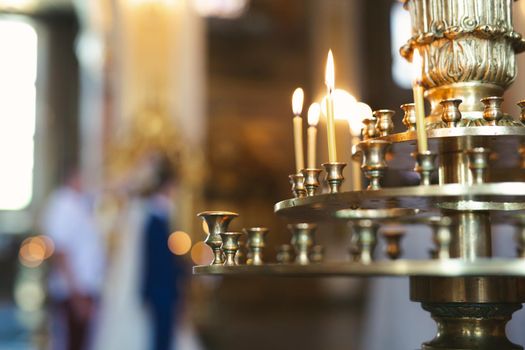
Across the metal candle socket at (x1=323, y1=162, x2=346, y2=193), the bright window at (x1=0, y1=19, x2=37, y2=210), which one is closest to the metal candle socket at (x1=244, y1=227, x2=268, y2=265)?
the metal candle socket at (x1=323, y1=162, x2=346, y2=193)

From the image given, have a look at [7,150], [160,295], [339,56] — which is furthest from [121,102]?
[7,150]

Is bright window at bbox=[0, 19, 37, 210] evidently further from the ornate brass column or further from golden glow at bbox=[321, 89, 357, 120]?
the ornate brass column

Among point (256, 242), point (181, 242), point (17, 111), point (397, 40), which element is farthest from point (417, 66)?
point (17, 111)

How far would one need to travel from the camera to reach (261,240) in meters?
1.07

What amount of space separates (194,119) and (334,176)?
24.8 feet

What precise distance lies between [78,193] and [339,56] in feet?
24.5

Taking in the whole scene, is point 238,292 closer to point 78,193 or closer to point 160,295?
point 78,193

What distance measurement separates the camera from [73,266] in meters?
5.87

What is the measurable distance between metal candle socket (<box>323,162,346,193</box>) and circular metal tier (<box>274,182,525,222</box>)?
0.02m

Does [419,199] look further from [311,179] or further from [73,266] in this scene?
[73,266]

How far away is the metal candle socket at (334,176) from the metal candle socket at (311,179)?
0.05m

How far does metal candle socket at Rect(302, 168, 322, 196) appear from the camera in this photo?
3.47 ft

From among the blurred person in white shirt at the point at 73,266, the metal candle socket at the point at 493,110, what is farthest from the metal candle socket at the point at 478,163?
the blurred person in white shirt at the point at 73,266

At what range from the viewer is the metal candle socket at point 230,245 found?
3.47 ft
